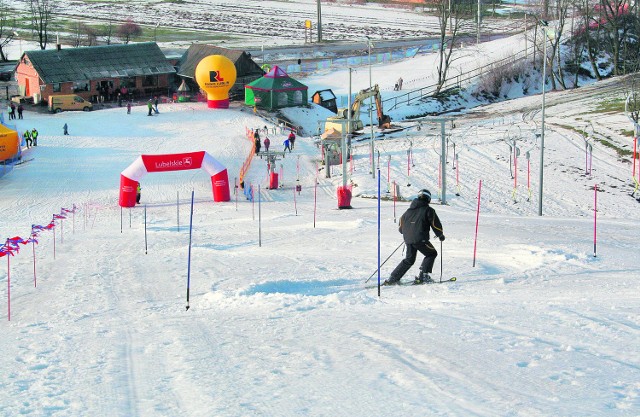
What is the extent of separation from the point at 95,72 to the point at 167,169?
2796cm

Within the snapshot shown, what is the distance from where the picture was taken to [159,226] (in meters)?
25.5

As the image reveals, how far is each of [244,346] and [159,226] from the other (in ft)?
52.3

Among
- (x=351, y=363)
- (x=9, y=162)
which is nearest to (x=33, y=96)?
(x=9, y=162)

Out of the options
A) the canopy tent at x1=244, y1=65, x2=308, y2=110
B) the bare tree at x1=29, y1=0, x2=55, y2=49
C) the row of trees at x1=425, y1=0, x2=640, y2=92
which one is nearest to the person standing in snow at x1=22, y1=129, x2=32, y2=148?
the canopy tent at x1=244, y1=65, x2=308, y2=110

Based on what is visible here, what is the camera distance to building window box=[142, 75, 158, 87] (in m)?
59.1

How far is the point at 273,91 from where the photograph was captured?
5328 centimetres

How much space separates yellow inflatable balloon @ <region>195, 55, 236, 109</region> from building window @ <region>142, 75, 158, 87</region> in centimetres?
842

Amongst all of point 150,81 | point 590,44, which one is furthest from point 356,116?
point 590,44

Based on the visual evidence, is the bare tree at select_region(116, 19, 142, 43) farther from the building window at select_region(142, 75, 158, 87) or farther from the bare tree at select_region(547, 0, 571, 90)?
the bare tree at select_region(547, 0, 571, 90)

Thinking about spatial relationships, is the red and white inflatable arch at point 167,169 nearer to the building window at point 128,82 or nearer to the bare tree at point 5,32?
the building window at point 128,82

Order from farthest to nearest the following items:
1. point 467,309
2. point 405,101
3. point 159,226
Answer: point 405,101
point 159,226
point 467,309

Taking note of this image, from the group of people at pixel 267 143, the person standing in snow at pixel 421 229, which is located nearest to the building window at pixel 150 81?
the group of people at pixel 267 143

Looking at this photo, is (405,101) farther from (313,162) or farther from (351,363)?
(351,363)

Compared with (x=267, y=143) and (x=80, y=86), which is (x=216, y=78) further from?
(x=267, y=143)
